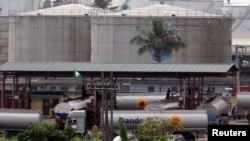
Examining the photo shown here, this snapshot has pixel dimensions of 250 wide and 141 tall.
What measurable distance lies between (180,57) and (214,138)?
3025 inches

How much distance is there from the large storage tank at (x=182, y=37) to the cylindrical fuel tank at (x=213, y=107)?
3372 cm

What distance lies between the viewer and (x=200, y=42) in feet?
306

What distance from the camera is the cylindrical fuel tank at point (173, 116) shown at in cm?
4884

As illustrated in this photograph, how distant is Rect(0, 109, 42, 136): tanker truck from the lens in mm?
51844

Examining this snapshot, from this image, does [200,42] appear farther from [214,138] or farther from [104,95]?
[214,138]

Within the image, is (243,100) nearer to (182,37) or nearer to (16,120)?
(16,120)

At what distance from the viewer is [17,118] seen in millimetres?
52000

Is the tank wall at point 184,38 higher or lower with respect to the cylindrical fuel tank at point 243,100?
higher

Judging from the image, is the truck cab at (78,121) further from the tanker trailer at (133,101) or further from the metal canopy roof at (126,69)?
the tanker trailer at (133,101)

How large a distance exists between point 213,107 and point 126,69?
21.1 ft

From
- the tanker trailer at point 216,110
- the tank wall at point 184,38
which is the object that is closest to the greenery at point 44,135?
the tanker trailer at point 216,110

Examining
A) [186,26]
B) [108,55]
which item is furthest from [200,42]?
[108,55]

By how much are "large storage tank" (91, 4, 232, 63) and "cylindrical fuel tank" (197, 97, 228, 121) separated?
1328 inches

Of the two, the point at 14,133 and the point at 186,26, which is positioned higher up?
the point at 186,26
